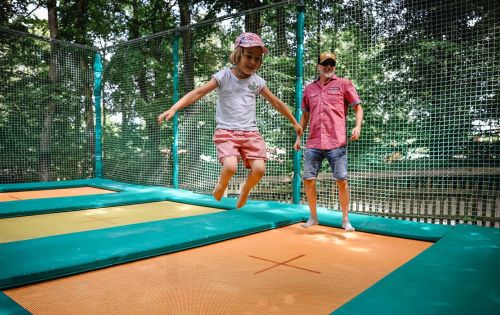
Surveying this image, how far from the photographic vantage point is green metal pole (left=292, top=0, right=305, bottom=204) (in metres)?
4.22

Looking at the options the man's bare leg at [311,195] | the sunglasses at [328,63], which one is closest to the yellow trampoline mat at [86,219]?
the man's bare leg at [311,195]

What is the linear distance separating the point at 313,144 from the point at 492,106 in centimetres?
173

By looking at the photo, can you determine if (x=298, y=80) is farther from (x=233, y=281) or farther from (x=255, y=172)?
(x=233, y=281)

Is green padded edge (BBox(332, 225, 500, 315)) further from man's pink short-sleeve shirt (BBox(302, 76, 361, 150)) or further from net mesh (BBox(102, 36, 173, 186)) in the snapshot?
net mesh (BBox(102, 36, 173, 186))

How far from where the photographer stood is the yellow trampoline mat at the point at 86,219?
297 cm

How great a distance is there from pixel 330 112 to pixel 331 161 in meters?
0.41

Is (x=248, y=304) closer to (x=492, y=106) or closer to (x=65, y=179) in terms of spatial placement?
(x=492, y=106)

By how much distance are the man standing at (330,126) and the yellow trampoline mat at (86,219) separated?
4.76 ft

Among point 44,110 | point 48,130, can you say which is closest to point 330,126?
point 48,130

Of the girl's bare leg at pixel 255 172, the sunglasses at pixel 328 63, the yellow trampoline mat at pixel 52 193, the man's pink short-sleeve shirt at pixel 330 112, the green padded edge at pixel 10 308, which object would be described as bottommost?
the yellow trampoline mat at pixel 52 193

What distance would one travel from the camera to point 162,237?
8.26ft

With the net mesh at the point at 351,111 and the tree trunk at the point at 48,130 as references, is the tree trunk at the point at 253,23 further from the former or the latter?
the tree trunk at the point at 48,130

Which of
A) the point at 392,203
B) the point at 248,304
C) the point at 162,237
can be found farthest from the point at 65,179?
the point at 248,304

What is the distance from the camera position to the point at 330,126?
3090 millimetres
